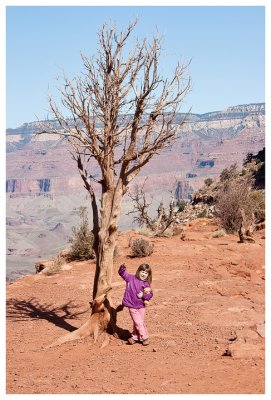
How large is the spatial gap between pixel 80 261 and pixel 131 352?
9.97 m

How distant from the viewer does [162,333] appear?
8.84 meters

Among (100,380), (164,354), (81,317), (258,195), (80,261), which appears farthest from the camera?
(258,195)

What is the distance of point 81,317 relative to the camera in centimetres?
1087

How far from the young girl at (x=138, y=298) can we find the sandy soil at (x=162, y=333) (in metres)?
0.24

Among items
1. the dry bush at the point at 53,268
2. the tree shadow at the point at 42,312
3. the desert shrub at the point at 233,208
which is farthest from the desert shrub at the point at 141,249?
the desert shrub at the point at 233,208

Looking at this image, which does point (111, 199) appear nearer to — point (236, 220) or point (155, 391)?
point (155, 391)

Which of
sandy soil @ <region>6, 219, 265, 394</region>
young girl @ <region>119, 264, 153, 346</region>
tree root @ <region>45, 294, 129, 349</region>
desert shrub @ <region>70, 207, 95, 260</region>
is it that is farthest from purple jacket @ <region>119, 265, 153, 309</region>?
desert shrub @ <region>70, 207, 95, 260</region>

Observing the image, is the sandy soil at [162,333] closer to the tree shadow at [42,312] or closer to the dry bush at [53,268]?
the tree shadow at [42,312]

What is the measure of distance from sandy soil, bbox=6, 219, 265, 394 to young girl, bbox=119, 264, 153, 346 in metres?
0.24

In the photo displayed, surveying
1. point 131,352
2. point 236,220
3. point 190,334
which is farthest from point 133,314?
point 236,220

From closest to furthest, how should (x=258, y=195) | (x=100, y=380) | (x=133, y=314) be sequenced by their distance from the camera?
(x=100, y=380) < (x=133, y=314) < (x=258, y=195)

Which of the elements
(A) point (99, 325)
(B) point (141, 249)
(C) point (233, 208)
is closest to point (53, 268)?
(B) point (141, 249)

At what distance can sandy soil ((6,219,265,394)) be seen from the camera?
21.0ft

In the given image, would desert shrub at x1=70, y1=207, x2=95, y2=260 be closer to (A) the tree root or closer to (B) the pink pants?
(A) the tree root
